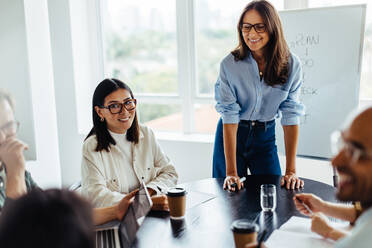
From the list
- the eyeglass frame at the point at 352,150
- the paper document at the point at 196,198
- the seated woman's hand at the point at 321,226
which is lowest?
the paper document at the point at 196,198

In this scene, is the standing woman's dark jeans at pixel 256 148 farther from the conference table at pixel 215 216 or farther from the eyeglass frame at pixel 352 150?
the eyeglass frame at pixel 352 150

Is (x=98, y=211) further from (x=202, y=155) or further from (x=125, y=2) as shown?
(x=125, y=2)

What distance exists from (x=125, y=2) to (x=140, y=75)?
0.66m

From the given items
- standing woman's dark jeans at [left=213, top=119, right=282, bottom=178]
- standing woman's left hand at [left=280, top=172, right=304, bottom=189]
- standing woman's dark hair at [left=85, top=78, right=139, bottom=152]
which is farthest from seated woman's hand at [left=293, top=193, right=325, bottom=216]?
standing woman's dark hair at [left=85, top=78, right=139, bottom=152]

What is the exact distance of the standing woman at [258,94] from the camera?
2092 millimetres

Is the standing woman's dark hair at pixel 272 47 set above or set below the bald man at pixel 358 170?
above

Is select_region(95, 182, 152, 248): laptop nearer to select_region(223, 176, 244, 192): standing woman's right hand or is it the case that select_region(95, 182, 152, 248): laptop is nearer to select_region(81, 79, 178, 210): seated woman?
select_region(81, 79, 178, 210): seated woman

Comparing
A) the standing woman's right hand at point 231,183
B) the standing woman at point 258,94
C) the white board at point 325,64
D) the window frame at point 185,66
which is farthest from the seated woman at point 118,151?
the window frame at point 185,66

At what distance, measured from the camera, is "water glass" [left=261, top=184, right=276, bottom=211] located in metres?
1.60

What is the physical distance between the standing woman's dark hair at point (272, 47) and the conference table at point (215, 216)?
1.73 feet

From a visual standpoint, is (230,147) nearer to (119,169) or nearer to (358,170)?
(119,169)

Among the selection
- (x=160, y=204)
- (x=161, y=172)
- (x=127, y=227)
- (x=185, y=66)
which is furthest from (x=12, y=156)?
(x=185, y=66)

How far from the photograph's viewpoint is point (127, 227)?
1.31 metres

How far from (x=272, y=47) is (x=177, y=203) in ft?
3.27
